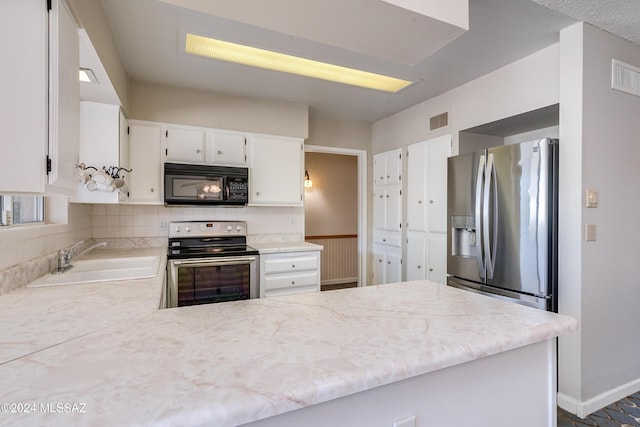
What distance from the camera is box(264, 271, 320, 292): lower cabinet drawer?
308 centimetres

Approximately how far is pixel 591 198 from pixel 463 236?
0.89m

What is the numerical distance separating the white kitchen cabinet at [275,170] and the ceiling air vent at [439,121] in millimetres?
1457

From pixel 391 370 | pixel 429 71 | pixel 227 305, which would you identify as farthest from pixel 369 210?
pixel 391 370

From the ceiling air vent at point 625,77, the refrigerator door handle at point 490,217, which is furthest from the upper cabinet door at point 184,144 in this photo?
the ceiling air vent at point 625,77

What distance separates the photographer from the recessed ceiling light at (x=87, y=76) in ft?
5.97

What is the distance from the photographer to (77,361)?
0.70 meters

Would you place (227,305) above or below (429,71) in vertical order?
below

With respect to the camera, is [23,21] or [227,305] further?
[227,305]

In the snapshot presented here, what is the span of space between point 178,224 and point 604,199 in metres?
3.56

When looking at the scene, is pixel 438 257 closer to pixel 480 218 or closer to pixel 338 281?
pixel 480 218

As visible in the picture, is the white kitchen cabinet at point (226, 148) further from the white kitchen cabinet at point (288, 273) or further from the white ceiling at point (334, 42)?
the white kitchen cabinet at point (288, 273)

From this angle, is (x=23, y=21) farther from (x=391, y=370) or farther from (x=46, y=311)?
(x=391, y=370)

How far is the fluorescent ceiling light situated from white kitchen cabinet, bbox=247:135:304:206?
0.85 meters

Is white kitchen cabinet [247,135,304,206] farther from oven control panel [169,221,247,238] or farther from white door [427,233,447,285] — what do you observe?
white door [427,233,447,285]
